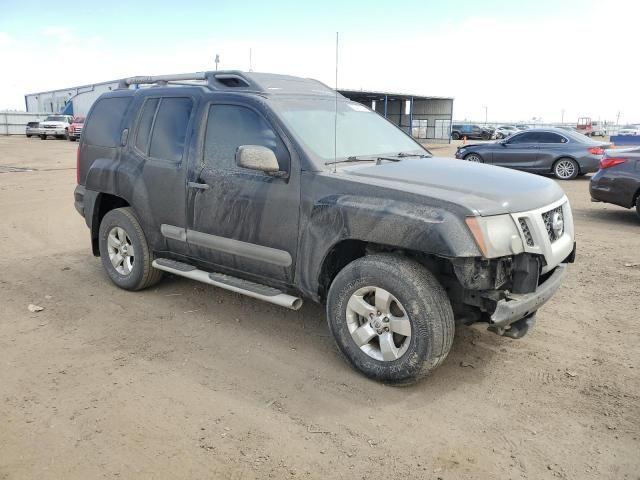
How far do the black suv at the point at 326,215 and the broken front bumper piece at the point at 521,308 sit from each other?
1 cm

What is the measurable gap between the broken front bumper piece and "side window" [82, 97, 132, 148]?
392 centimetres

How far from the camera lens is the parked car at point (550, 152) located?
49.5ft

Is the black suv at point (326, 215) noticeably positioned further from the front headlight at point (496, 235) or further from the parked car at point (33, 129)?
the parked car at point (33, 129)

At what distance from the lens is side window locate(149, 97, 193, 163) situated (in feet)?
16.0

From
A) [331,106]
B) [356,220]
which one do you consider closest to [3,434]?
[356,220]

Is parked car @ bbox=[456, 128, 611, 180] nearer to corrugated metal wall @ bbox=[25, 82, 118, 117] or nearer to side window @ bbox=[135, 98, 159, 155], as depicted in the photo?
side window @ bbox=[135, 98, 159, 155]

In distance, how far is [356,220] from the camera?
3.68 m

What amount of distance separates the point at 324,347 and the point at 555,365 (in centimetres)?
169

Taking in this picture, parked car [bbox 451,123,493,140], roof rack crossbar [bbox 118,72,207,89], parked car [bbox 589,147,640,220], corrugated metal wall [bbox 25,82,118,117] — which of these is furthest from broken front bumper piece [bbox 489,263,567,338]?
parked car [bbox 451,123,493,140]

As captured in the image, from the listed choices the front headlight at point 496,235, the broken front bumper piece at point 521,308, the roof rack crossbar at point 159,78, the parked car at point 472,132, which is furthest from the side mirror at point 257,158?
the parked car at point 472,132

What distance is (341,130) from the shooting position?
4.59 meters

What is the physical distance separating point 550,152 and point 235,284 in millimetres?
13233

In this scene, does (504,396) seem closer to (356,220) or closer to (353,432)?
(353,432)

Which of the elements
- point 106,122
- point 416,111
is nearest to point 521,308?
point 106,122
